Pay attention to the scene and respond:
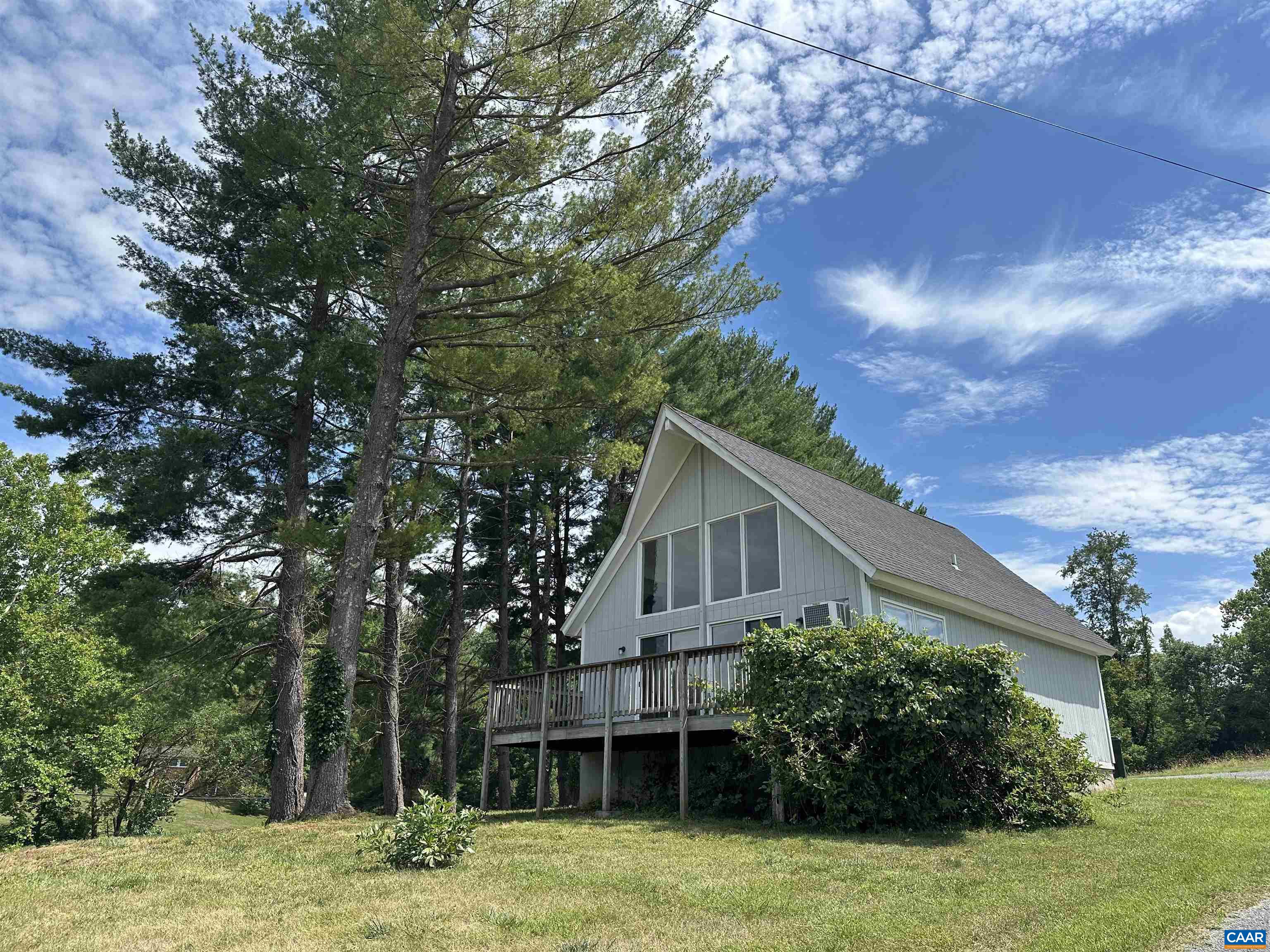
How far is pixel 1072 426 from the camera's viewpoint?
949 inches

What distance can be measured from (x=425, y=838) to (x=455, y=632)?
51.7 ft

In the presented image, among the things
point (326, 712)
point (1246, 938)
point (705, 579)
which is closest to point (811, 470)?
point (705, 579)

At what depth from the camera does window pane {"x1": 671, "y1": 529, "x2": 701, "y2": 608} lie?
49.2ft

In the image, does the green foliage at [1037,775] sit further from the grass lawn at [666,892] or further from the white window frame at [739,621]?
the white window frame at [739,621]

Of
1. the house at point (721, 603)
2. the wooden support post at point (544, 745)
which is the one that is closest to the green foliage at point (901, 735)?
the house at point (721, 603)

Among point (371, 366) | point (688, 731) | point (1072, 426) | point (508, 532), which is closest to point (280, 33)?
point (371, 366)

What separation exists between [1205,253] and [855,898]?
11521 mm

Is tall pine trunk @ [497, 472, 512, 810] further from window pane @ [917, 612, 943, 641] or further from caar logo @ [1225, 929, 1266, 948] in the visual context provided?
caar logo @ [1225, 929, 1266, 948]

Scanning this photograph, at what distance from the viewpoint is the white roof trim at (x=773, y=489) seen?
11.8 meters

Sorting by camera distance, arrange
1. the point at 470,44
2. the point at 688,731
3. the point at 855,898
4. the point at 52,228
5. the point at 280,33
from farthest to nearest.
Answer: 1. the point at 52,228
2. the point at 280,33
3. the point at 470,44
4. the point at 688,731
5. the point at 855,898

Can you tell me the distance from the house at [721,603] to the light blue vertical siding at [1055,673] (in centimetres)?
4

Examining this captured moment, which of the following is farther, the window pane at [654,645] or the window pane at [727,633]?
the window pane at [654,645]

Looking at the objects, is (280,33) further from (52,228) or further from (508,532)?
(508,532)

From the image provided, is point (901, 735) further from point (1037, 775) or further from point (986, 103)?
point (986, 103)
